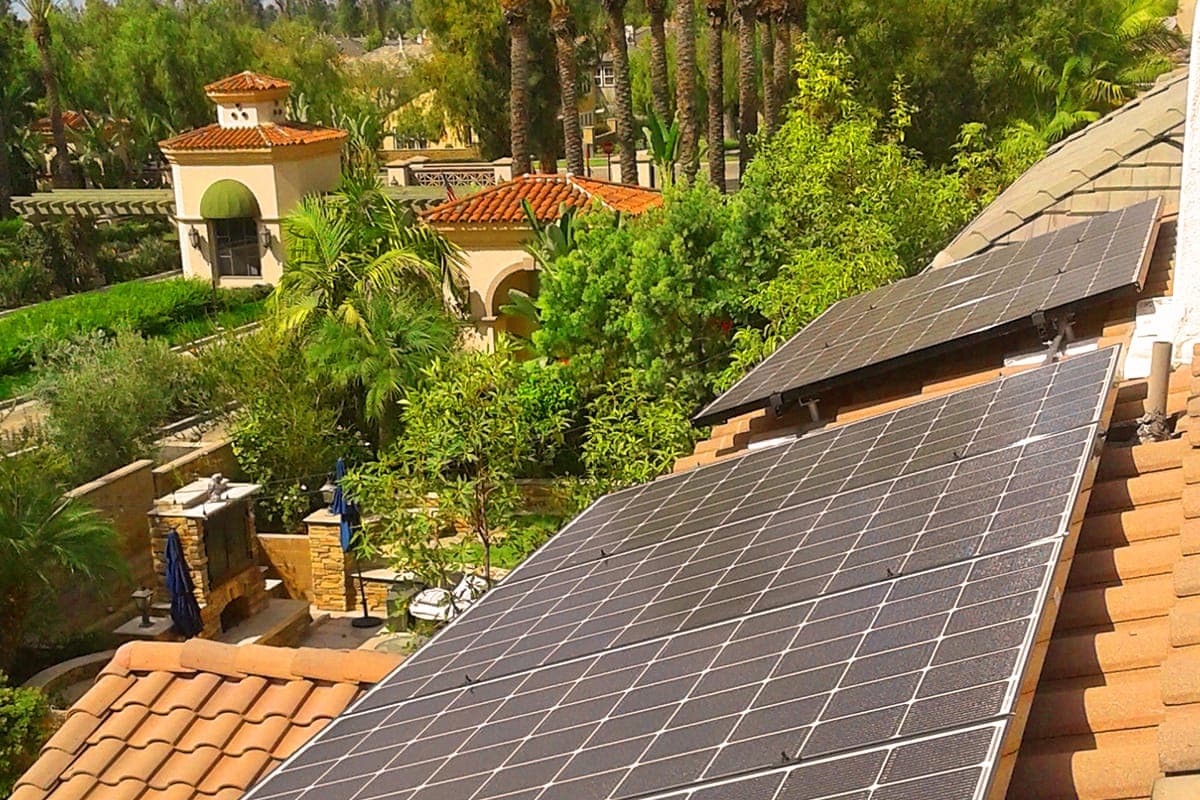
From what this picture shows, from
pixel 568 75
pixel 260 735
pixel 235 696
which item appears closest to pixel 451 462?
pixel 235 696

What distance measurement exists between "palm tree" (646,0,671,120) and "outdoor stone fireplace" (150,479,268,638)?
64.9ft

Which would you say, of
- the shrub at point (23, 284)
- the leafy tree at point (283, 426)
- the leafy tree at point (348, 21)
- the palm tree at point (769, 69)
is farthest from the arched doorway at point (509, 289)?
the leafy tree at point (348, 21)

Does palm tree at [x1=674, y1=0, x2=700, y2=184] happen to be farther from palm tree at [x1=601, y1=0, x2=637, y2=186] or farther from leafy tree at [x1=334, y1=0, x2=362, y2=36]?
leafy tree at [x1=334, y1=0, x2=362, y2=36]

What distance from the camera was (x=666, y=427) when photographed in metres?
15.7

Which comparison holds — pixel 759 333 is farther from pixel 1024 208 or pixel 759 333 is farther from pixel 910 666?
pixel 910 666

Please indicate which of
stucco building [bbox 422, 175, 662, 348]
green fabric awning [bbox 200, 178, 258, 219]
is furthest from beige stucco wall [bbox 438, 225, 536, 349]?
green fabric awning [bbox 200, 178, 258, 219]

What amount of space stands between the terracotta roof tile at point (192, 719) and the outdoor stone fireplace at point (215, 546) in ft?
33.7

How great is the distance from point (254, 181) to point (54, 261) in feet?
47.9

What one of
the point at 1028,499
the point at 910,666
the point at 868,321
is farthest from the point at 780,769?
the point at 868,321

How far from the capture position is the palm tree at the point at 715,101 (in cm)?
3475

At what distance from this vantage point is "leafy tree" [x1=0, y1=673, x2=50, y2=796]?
43.2ft

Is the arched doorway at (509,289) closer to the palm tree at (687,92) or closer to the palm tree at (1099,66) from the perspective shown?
the palm tree at (687,92)

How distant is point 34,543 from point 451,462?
551 cm

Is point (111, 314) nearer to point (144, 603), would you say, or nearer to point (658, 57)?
point (658, 57)
